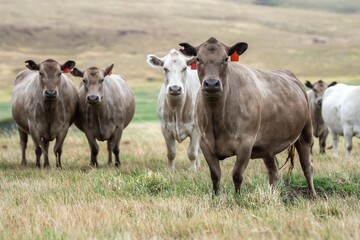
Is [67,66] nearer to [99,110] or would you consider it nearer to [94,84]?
[94,84]

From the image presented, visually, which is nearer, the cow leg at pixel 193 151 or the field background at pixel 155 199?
the field background at pixel 155 199

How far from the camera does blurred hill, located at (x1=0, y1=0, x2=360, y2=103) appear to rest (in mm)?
84625

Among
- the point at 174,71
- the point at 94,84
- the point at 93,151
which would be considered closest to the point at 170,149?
the point at 174,71

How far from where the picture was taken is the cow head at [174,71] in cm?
→ 1137

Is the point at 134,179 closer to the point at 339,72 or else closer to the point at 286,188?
the point at 286,188

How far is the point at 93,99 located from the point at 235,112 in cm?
530

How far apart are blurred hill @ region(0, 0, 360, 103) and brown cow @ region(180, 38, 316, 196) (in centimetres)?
5779

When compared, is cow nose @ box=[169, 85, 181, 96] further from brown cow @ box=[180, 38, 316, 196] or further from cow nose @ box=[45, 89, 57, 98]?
brown cow @ box=[180, 38, 316, 196]

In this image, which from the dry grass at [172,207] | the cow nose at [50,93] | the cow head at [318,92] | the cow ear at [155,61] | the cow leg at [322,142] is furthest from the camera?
the cow head at [318,92]

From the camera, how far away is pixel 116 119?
45.3 ft

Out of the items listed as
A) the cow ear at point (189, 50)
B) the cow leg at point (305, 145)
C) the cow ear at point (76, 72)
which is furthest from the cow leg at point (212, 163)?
the cow ear at point (76, 72)

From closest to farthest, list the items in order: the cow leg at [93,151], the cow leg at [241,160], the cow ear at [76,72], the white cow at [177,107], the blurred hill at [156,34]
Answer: the cow leg at [241,160], the white cow at [177,107], the cow leg at [93,151], the cow ear at [76,72], the blurred hill at [156,34]

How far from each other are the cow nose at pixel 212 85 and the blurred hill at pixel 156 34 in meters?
58.6

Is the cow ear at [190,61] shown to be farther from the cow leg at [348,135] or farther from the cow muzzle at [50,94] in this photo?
the cow leg at [348,135]
